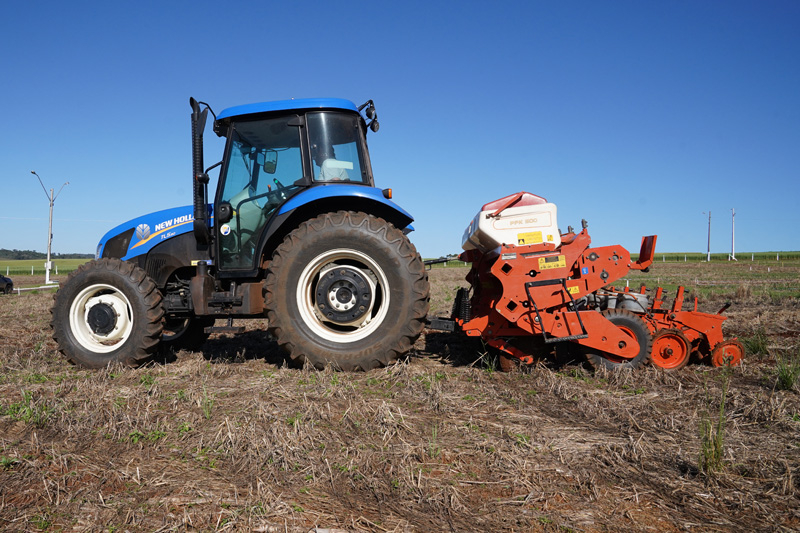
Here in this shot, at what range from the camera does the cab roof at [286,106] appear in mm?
4801

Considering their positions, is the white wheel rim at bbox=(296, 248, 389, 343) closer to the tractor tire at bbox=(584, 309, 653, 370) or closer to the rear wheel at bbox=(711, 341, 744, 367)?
the tractor tire at bbox=(584, 309, 653, 370)

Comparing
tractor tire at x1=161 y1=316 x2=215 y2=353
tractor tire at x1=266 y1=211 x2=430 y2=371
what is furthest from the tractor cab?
tractor tire at x1=161 y1=316 x2=215 y2=353

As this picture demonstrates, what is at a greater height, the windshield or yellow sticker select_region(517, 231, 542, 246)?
the windshield

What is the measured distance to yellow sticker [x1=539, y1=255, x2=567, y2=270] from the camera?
14.7 ft

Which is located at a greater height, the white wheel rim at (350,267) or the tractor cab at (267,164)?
the tractor cab at (267,164)

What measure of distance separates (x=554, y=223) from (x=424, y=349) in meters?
2.29

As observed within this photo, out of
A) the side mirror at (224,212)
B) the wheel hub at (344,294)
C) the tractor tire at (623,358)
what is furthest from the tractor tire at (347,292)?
the tractor tire at (623,358)

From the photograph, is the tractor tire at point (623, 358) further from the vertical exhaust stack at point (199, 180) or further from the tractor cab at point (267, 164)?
the vertical exhaust stack at point (199, 180)

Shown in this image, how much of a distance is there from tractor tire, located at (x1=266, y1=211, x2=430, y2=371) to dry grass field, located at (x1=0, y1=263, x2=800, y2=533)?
234mm

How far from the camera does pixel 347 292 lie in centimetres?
453

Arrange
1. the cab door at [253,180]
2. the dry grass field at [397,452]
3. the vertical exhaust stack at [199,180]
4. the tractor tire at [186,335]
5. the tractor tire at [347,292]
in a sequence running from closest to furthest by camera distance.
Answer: the dry grass field at [397,452] → the tractor tire at [347,292] → the vertical exhaust stack at [199,180] → the cab door at [253,180] → the tractor tire at [186,335]

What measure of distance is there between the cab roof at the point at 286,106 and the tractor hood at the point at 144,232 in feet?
3.35

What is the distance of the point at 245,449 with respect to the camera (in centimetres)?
273

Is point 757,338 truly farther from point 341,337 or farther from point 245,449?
point 245,449
